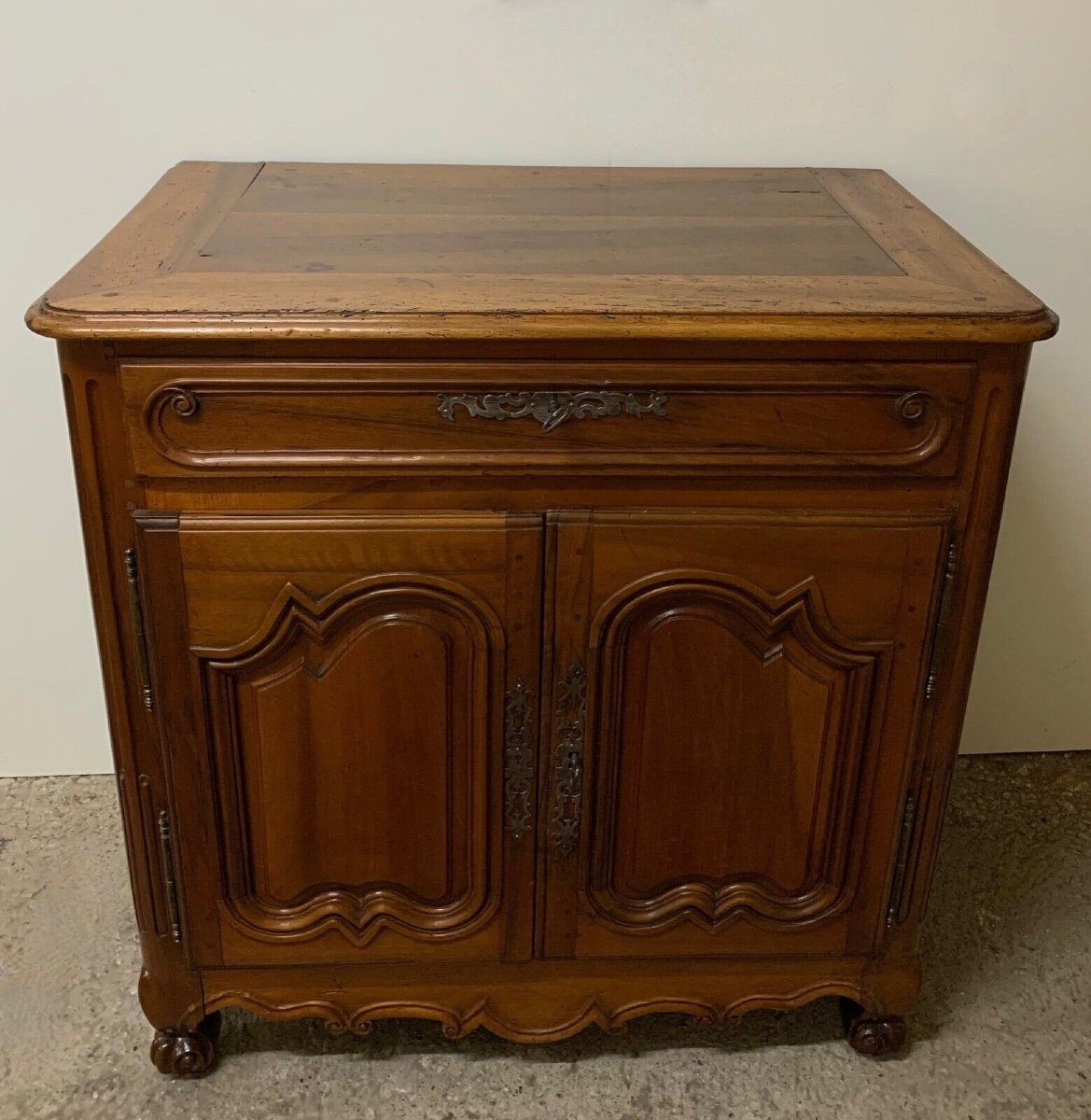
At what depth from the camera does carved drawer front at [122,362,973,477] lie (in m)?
1.13

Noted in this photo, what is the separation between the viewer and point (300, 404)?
3.73 ft

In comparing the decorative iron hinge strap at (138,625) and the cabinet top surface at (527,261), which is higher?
the cabinet top surface at (527,261)

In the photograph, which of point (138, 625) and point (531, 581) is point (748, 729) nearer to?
point (531, 581)

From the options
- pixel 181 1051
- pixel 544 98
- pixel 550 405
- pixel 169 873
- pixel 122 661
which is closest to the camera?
pixel 550 405

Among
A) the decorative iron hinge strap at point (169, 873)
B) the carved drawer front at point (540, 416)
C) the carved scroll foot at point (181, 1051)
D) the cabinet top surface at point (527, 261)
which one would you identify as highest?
the cabinet top surface at point (527, 261)

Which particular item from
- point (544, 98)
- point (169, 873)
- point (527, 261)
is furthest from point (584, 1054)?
point (544, 98)

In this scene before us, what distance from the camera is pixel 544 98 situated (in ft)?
5.32

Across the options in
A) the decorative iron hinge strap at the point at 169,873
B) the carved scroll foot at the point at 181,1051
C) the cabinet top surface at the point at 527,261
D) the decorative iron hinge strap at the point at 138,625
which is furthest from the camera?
the carved scroll foot at the point at 181,1051

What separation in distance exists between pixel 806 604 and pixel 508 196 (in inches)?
23.6

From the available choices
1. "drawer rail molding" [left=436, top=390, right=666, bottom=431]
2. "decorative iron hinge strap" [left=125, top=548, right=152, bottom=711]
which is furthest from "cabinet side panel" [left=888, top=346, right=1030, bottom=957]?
"decorative iron hinge strap" [left=125, top=548, right=152, bottom=711]

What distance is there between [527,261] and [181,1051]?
98cm

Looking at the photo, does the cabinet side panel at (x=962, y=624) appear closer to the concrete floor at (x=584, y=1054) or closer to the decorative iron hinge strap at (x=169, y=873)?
the concrete floor at (x=584, y=1054)

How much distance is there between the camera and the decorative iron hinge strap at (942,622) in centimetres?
124

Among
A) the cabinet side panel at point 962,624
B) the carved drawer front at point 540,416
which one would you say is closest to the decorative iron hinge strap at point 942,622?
the cabinet side panel at point 962,624
